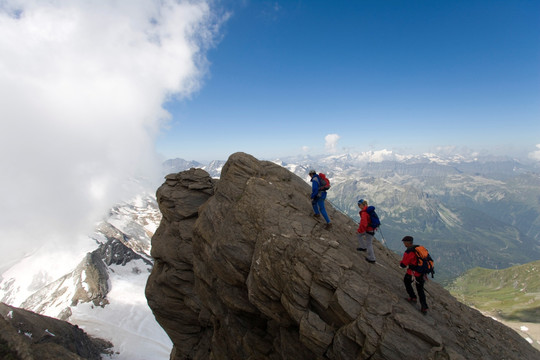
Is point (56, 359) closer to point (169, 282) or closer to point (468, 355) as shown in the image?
point (169, 282)

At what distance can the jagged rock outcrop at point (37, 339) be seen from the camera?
16.0 m

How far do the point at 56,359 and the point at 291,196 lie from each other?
2334 cm

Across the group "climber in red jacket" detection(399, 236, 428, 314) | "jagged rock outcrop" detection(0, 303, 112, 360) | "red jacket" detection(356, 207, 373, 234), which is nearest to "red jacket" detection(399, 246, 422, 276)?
"climber in red jacket" detection(399, 236, 428, 314)

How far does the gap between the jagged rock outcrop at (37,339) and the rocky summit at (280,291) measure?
11736mm

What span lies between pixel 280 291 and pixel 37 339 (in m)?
106

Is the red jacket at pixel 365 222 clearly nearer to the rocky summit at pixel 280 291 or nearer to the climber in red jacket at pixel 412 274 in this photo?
the rocky summit at pixel 280 291

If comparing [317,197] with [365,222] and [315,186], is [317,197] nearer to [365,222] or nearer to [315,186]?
[315,186]

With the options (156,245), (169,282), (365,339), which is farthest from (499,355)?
(156,245)

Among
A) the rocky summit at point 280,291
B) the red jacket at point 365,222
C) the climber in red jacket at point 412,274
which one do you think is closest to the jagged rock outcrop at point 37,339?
the rocky summit at point 280,291

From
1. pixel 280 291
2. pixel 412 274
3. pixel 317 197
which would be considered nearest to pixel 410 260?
pixel 412 274

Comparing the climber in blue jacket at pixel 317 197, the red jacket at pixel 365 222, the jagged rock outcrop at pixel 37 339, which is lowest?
the jagged rock outcrop at pixel 37 339

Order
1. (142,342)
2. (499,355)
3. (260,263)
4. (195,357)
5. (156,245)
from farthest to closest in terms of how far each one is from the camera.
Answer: (142,342)
(156,245)
(195,357)
(260,263)
(499,355)

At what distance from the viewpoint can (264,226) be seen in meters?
21.1

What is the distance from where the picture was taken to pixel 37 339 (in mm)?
77562
